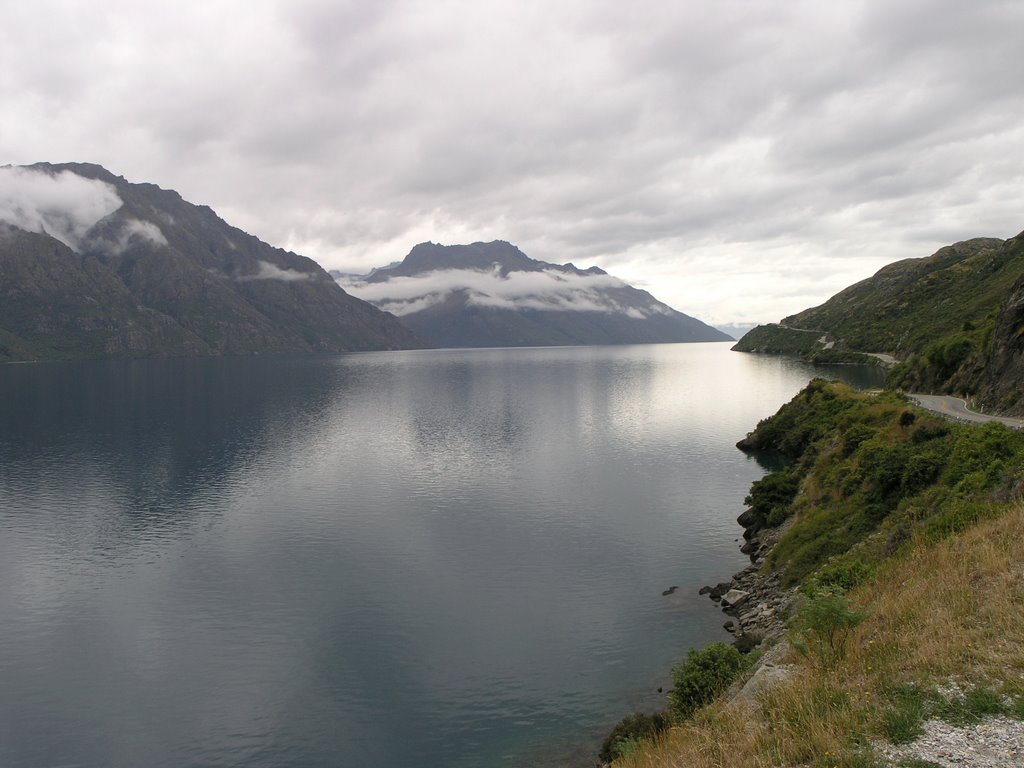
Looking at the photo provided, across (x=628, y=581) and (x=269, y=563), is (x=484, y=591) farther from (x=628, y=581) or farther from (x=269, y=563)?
(x=269, y=563)

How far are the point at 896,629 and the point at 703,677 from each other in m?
10.5

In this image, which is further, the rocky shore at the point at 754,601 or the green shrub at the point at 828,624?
the rocky shore at the point at 754,601

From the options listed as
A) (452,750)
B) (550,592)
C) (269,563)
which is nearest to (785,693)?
(452,750)

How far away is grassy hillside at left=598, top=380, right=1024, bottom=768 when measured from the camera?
14484mm

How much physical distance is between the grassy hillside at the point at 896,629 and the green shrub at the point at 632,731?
0.73 m

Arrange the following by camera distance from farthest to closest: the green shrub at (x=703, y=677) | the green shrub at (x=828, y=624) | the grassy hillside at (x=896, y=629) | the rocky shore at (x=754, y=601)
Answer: the rocky shore at (x=754, y=601), the green shrub at (x=703, y=677), the green shrub at (x=828, y=624), the grassy hillside at (x=896, y=629)

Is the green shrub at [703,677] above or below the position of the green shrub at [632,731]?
above

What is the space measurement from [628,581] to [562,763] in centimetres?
2122

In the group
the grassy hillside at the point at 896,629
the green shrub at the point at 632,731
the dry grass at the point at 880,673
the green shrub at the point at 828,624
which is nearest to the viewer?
the dry grass at the point at 880,673

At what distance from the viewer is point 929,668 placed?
16.1 meters

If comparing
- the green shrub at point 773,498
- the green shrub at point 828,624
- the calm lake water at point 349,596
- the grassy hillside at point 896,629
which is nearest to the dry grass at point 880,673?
the grassy hillside at point 896,629

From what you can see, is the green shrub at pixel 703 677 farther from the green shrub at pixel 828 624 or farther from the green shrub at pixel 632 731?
the green shrub at pixel 828 624

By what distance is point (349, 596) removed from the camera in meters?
46.4

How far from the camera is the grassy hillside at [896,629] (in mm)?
14484
